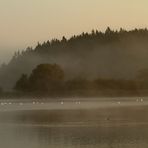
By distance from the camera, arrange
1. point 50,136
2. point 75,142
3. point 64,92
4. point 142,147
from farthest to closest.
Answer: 1. point 64,92
2. point 50,136
3. point 75,142
4. point 142,147

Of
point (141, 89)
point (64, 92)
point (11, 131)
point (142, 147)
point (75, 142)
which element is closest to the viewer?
point (142, 147)

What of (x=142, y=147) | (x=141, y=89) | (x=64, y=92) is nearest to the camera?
(x=142, y=147)

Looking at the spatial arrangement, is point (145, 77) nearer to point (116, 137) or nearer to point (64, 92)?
point (64, 92)

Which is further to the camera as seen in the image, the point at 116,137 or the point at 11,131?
the point at 11,131

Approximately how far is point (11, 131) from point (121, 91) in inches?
3002

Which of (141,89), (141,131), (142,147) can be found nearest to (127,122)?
(141,131)

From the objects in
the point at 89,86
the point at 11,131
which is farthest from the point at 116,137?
the point at 89,86

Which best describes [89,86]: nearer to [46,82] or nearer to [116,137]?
[46,82]

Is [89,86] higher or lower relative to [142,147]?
higher

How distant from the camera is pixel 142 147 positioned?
73.8 ft

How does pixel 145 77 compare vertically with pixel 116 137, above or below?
above

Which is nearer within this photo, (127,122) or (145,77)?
(127,122)

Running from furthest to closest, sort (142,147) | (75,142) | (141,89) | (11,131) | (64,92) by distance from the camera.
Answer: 1. (64,92)
2. (141,89)
3. (11,131)
4. (75,142)
5. (142,147)

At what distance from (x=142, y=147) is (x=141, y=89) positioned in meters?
Result: 81.3
